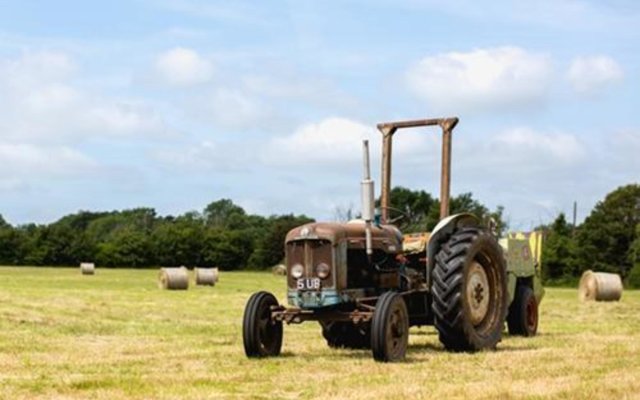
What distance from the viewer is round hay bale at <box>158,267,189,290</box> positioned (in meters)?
35.2

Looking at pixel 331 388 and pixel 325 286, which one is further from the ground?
pixel 325 286

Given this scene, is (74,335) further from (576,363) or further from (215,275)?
(215,275)

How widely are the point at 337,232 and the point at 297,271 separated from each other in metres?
0.59

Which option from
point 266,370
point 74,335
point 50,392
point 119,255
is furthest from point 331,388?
point 119,255

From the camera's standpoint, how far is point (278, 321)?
12.2 meters

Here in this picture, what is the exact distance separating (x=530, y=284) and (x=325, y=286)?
5.52 meters

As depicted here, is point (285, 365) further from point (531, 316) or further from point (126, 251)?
point (126, 251)

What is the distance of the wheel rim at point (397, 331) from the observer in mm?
11500

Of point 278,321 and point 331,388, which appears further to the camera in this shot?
point 278,321

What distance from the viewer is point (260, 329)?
12.1m

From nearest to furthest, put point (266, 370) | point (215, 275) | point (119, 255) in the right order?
point (266, 370), point (215, 275), point (119, 255)

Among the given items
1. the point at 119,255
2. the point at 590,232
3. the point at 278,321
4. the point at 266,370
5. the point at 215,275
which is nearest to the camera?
the point at 266,370

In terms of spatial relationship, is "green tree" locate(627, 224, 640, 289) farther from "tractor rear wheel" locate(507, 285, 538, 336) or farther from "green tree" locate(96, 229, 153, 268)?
"tractor rear wheel" locate(507, 285, 538, 336)

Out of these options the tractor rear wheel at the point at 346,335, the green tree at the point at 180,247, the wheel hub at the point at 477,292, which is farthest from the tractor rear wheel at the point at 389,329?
the green tree at the point at 180,247
